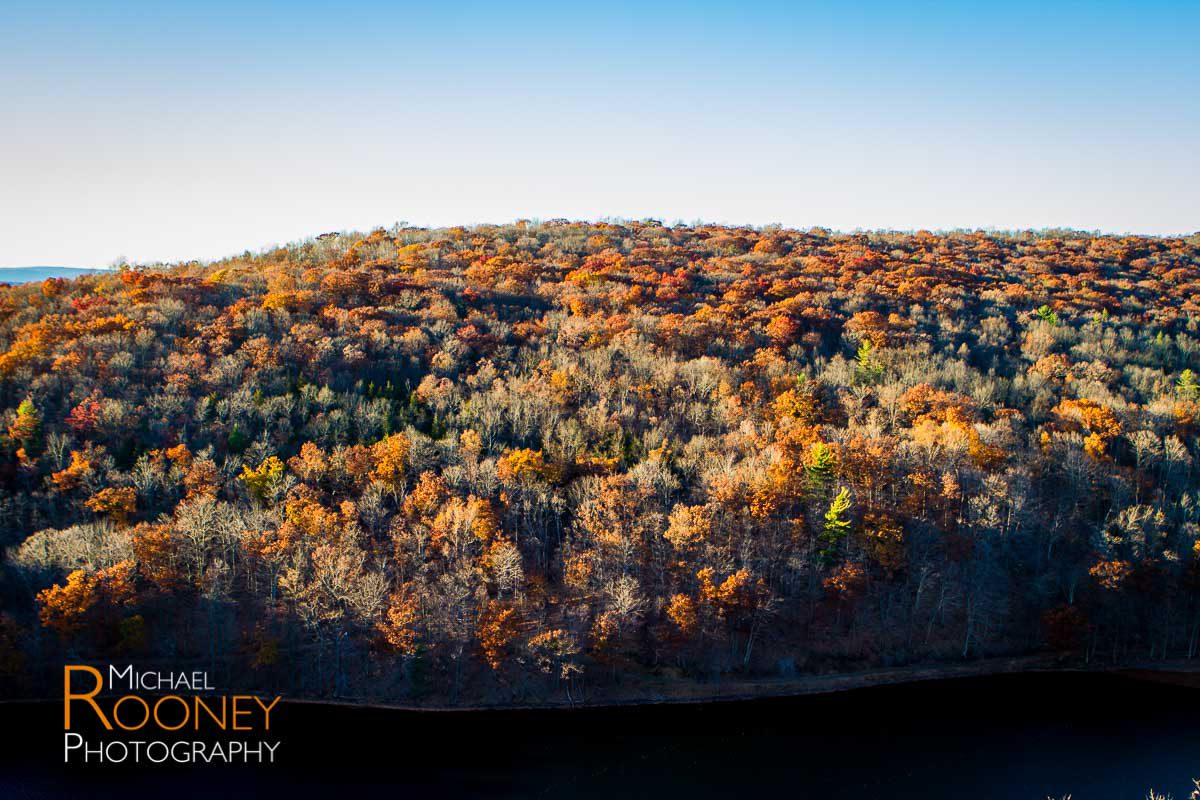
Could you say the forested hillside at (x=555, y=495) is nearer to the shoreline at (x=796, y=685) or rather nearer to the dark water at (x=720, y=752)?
the shoreline at (x=796, y=685)

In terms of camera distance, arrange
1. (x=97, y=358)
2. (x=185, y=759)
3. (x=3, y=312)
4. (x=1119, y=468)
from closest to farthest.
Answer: (x=185, y=759)
(x=1119, y=468)
(x=97, y=358)
(x=3, y=312)

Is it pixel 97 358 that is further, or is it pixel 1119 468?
pixel 97 358

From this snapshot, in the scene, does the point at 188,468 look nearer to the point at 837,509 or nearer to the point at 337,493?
the point at 337,493

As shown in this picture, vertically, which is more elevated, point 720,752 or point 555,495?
point 555,495

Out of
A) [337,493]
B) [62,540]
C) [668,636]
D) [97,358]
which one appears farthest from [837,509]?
[97,358]

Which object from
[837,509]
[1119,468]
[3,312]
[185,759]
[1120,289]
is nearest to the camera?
[185,759]

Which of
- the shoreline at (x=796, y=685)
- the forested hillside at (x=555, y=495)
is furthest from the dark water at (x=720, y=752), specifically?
the forested hillside at (x=555, y=495)

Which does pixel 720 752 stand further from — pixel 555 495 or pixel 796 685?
pixel 555 495

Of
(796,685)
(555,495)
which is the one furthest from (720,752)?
(555,495)
